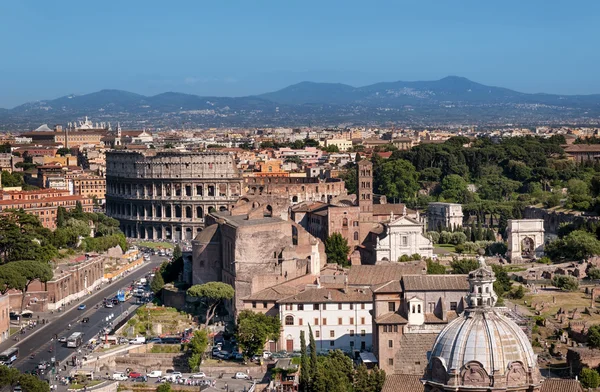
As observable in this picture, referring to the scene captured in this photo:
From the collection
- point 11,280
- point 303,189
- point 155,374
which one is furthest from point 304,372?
point 303,189

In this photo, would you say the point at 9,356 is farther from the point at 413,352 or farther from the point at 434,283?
the point at 434,283

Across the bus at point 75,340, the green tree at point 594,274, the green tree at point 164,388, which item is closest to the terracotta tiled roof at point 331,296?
the green tree at point 164,388

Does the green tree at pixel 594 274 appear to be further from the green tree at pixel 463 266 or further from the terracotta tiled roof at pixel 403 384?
the terracotta tiled roof at pixel 403 384

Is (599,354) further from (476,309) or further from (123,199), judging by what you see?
(123,199)

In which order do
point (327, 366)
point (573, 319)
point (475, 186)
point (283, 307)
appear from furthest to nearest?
point (475, 186)
point (573, 319)
point (283, 307)
point (327, 366)

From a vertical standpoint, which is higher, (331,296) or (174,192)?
(331,296)

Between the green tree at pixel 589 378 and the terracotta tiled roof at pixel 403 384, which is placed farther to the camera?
the green tree at pixel 589 378

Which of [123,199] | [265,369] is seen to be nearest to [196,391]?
[265,369]
